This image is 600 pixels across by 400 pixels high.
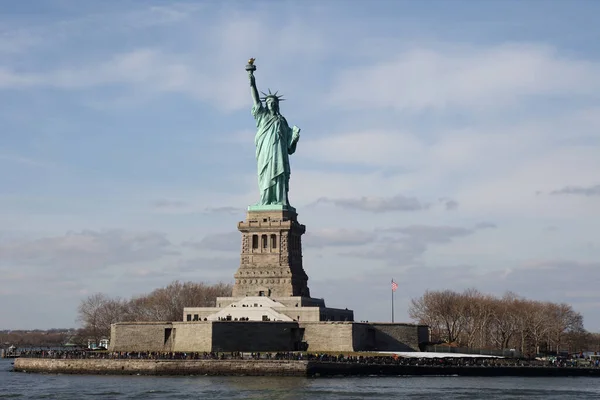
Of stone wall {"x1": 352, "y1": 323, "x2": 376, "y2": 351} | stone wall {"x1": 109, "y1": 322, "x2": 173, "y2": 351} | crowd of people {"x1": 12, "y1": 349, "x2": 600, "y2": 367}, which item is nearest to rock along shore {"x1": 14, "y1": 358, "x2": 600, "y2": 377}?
crowd of people {"x1": 12, "y1": 349, "x2": 600, "y2": 367}

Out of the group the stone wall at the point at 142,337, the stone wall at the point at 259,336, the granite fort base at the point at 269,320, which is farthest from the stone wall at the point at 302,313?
the stone wall at the point at 142,337

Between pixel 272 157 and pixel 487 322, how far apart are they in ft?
106

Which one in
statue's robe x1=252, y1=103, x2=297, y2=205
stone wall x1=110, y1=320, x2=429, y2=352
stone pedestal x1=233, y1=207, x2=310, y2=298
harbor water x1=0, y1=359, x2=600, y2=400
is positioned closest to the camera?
harbor water x1=0, y1=359, x2=600, y2=400

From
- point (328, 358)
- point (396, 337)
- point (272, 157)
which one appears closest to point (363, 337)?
point (396, 337)

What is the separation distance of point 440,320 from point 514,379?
3146cm

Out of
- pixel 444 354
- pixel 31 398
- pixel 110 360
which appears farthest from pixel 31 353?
pixel 444 354

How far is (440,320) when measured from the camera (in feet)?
340

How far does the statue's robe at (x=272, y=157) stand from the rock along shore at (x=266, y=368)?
68.7ft

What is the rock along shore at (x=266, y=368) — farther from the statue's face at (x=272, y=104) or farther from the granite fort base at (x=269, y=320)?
the statue's face at (x=272, y=104)

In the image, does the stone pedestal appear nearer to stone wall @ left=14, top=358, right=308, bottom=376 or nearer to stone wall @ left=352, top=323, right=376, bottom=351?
stone wall @ left=352, top=323, right=376, bottom=351

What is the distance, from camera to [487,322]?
10388 cm

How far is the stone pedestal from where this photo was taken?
8488 centimetres

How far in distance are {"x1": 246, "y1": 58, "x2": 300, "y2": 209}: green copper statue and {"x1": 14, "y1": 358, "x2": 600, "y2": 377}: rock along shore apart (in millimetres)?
20349

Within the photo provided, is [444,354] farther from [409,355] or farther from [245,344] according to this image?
[245,344]
